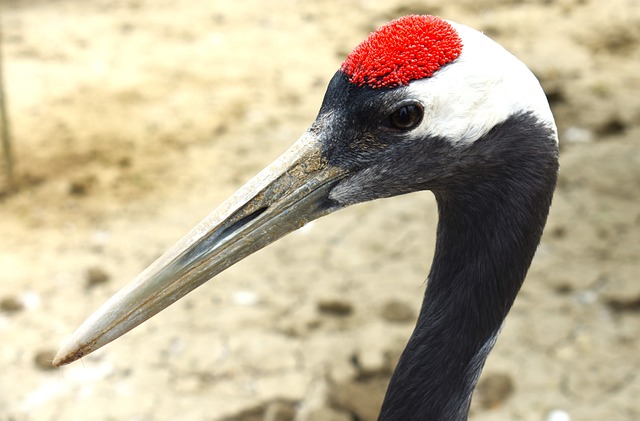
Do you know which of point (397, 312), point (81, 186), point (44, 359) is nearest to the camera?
point (44, 359)

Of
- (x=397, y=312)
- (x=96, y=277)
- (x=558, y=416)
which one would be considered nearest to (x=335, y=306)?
(x=397, y=312)

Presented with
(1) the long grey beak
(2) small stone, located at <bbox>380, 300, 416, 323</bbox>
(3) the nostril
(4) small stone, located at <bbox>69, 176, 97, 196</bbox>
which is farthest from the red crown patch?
(4) small stone, located at <bbox>69, 176, 97, 196</bbox>

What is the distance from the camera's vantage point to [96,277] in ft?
14.8

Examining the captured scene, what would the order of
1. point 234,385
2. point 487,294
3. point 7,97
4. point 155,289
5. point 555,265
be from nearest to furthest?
point 155,289 < point 487,294 < point 234,385 < point 555,265 < point 7,97

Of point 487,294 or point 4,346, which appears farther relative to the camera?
point 4,346

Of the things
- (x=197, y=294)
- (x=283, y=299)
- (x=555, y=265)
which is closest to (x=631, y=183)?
(x=555, y=265)

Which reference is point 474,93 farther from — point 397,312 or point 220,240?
point 397,312

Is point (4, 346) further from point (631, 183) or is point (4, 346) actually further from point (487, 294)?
point (631, 183)

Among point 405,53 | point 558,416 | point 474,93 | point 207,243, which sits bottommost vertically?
point 558,416

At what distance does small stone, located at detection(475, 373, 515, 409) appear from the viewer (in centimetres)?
363

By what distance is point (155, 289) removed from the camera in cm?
201

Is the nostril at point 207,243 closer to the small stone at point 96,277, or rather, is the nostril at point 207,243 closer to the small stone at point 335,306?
the small stone at point 335,306

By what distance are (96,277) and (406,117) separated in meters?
3.04

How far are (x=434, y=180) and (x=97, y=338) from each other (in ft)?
3.15
